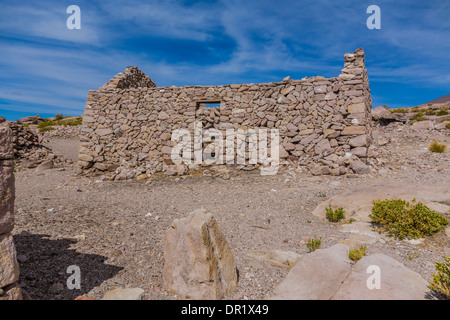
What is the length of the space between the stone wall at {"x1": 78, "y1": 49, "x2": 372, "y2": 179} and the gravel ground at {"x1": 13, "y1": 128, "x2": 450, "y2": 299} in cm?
114

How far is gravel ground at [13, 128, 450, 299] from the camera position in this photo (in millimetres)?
3998

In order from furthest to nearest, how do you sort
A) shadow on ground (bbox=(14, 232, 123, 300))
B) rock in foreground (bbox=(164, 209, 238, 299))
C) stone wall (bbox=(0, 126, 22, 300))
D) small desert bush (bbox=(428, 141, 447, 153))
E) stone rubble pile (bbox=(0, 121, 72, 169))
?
stone rubble pile (bbox=(0, 121, 72, 169))
small desert bush (bbox=(428, 141, 447, 153))
shadow on ground (bbox=(14, 232, 123, 300))
rock in foreground (bbox=(164, 209, 238, 299))
stone wall (bbox=(0, 126, 22, 300))

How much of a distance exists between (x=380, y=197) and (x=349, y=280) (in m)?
3.70

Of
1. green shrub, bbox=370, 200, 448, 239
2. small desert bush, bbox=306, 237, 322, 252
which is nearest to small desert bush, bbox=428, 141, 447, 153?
green shrub, bbox=370, 200, 448, 239

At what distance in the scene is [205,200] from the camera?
8.31 metres

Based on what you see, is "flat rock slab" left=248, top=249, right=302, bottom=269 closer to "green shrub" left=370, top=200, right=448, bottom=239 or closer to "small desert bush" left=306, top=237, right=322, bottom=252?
"small desert bush" left=306, top=237, right=322, bottom=252

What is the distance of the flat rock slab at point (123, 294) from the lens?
3320 millimetres

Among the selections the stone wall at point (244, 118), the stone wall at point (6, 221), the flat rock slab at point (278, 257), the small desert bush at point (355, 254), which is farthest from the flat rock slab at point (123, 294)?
the stone wall at point (244, 118)

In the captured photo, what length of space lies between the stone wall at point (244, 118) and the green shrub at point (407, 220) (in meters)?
4.29

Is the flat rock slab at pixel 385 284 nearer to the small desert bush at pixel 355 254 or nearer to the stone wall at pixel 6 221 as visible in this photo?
the small desert bush at pixel 355 254

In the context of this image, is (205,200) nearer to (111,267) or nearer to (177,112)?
(111,267)

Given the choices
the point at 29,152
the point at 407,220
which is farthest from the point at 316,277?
the point at 29,152
